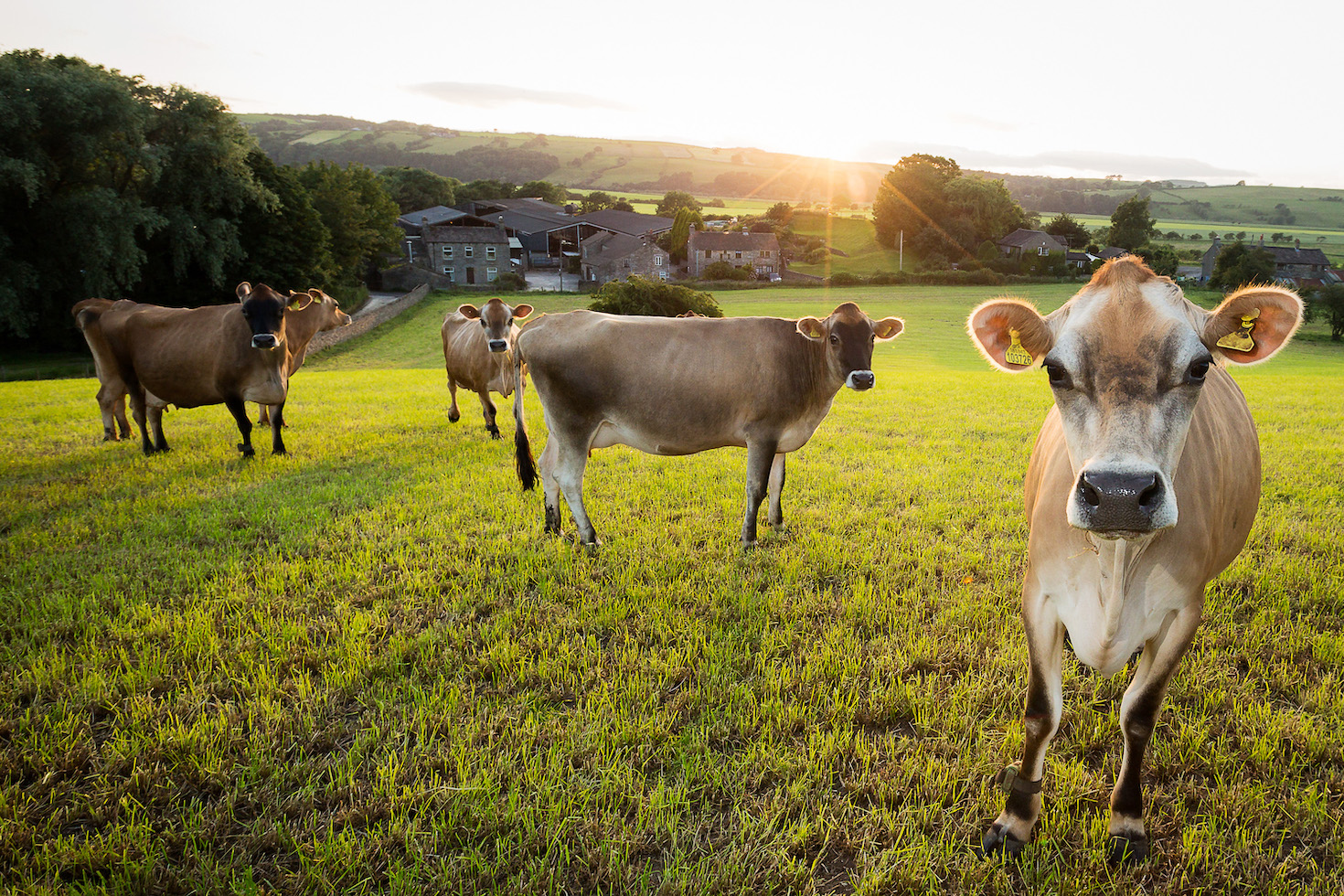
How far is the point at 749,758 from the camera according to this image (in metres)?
3.40

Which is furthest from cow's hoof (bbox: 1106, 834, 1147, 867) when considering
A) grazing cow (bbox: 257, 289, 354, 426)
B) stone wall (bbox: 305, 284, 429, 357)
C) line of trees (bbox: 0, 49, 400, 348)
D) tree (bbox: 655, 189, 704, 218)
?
tree (bbox: 655, 189, 704, 218)

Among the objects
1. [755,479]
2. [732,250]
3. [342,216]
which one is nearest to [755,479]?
[755,479]

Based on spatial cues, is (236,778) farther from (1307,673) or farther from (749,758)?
(1307,673)

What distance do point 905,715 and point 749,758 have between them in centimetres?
102

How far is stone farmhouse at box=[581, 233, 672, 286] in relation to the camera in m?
71.1

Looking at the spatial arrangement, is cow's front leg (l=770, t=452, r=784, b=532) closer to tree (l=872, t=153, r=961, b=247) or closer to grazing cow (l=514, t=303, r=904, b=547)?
grazing cow (l=514, t=303, r=904, b=547)

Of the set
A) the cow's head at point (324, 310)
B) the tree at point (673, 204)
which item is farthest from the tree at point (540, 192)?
the cow's head at point (324, 310)

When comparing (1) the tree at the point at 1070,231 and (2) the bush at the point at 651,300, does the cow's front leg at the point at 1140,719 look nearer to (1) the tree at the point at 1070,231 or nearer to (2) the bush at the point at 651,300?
(2) the bush at the point at 651,300

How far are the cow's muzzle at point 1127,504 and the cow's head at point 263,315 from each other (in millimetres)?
9950

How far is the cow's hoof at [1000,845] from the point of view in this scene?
2.91m

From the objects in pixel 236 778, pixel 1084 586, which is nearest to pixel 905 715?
pixel 1084 586

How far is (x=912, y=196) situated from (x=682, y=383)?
8236 cm

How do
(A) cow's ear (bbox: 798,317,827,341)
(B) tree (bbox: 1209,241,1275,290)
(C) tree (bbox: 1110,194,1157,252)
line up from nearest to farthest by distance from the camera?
(A) cow's ear (bbox: 798,317,827,341) < (B) tree (bbox: 1209,241,1275,290) < (C) tree (bbox: 1110,194,1157,252)

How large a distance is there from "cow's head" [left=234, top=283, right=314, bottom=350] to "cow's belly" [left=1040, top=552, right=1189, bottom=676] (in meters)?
9.83
